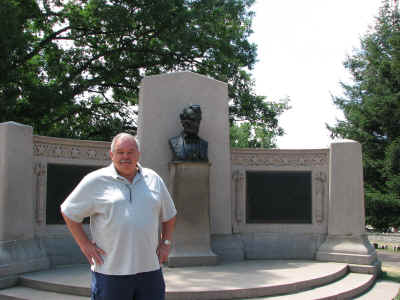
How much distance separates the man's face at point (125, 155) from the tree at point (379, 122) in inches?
745

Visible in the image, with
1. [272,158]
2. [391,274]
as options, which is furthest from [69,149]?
[391,274]

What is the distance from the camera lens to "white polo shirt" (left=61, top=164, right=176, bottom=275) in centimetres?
306

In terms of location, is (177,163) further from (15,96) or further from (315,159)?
(15,96)

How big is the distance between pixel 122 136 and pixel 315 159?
7629mm

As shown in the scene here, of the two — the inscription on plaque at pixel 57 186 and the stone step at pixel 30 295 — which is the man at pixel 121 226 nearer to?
the stone step at pixel 30 295

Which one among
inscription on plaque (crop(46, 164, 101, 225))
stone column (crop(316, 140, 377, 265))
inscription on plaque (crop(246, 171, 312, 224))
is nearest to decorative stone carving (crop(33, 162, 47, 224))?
inscription on plaque (crop(46, 164, 101, 225))

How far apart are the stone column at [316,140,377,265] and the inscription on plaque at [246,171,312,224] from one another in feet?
1.95

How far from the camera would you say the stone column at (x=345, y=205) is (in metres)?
9.27

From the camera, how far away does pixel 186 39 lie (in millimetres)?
16094

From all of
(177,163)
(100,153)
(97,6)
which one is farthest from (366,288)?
(97,6)

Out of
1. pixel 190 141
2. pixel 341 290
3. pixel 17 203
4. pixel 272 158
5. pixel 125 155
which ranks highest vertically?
pixel 190 141

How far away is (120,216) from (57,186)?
606cm

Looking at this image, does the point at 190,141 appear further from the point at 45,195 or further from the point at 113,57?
the point at 113,57

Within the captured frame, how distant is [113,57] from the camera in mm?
17312
